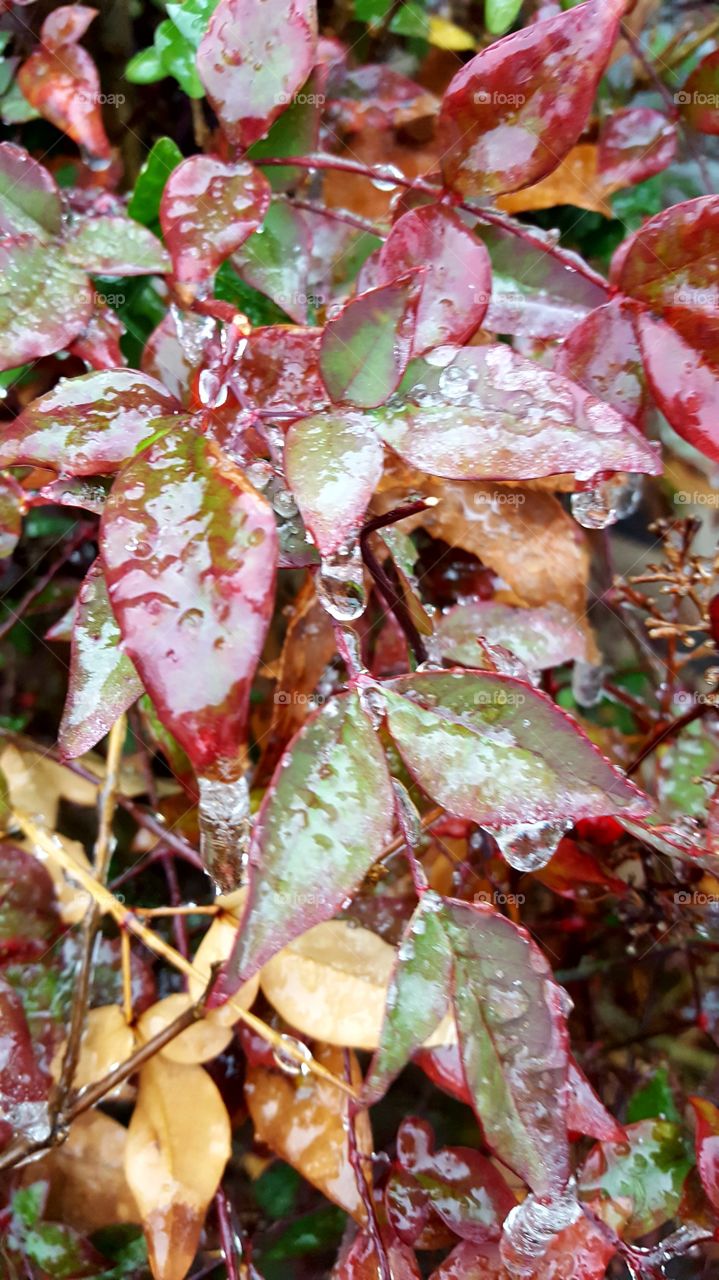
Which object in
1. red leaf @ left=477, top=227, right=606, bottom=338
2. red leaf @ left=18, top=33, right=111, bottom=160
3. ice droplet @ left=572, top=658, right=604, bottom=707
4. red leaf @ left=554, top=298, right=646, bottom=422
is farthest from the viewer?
ice droplet @ left=572, top=658, right=604, bottom=707

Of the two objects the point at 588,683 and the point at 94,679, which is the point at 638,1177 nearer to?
the point at 588,683

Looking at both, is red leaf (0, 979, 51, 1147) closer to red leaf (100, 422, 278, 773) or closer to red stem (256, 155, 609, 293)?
red leaf (100, 422, 278, 773)

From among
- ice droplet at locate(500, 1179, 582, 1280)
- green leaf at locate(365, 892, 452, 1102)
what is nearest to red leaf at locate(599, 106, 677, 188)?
green leaf at locate(365, 892, 452, 1102)

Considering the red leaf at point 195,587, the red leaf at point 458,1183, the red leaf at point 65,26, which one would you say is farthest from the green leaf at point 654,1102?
the red leaf at point 65,26

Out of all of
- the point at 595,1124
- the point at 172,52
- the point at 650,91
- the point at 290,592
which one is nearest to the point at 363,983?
the point at 595,1124

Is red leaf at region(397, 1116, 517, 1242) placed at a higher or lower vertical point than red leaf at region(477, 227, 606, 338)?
lower

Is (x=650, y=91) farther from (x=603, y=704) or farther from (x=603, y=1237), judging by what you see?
(x=603, y=1237)
